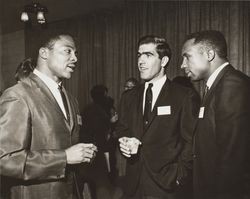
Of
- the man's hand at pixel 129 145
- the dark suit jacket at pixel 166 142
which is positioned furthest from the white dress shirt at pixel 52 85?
the dark suit jacket at pixel 166 142

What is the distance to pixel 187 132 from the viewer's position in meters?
2.32

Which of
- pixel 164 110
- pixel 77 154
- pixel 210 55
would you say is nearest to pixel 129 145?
pixel 164 110

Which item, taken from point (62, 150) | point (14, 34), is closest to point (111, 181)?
point (62, 150)

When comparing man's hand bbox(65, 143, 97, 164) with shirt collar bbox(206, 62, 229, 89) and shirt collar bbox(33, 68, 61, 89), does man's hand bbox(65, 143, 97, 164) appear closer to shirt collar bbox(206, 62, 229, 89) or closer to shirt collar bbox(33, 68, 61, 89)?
shirt collar bbox(33, 68, 61, 89)

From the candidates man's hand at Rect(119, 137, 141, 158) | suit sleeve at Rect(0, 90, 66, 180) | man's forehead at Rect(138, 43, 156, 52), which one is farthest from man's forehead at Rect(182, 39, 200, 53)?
suit sleeve at Rect(0, 90, 66, 180)

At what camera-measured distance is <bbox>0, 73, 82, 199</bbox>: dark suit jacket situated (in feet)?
5.69

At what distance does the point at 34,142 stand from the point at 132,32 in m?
5.86

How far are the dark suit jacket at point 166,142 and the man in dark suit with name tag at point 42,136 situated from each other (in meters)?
0.51

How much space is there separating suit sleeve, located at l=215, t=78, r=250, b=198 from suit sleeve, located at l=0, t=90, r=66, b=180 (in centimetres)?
96

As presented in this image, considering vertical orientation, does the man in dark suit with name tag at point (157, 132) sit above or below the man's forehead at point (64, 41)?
below

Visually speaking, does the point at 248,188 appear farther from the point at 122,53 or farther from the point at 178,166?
the point at 122,53

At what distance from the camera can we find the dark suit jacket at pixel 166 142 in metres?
2.26

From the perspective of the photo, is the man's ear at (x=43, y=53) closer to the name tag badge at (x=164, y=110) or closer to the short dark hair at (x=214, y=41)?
the name tag badge at (x=164, y=110)

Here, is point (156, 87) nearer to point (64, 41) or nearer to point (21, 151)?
point (64, 41)
